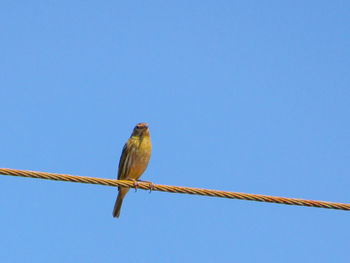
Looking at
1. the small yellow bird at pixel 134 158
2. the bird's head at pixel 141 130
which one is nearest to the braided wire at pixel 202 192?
the small yellow bird at pixel 134 158

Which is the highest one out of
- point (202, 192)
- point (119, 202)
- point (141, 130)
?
point (141, 130)

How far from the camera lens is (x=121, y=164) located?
42.6ft

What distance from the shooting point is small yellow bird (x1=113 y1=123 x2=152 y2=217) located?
12805mm

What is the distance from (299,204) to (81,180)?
9.18 feet

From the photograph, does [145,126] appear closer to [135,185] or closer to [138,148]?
[138,148]

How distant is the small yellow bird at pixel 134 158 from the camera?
42.0 feet

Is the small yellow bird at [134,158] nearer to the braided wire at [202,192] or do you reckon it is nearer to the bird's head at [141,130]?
the bird's head at [141,130]

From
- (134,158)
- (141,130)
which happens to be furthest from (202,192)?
(141,130)

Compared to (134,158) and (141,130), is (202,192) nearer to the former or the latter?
(134,158)

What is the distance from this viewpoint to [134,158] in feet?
42.0

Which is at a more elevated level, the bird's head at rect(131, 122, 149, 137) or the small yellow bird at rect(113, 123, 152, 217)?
the bird's head at rect(131, 122, 149, 137)

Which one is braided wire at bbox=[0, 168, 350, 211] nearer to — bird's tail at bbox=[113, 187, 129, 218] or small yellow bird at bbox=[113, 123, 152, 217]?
small yellow bird at bbox=[113, 123, 152, 217]

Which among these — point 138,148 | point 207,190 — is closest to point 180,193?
point 207,190

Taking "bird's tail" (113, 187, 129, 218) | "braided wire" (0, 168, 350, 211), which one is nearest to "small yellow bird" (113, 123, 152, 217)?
"bird's tail" (113, 187, 129, 218)
